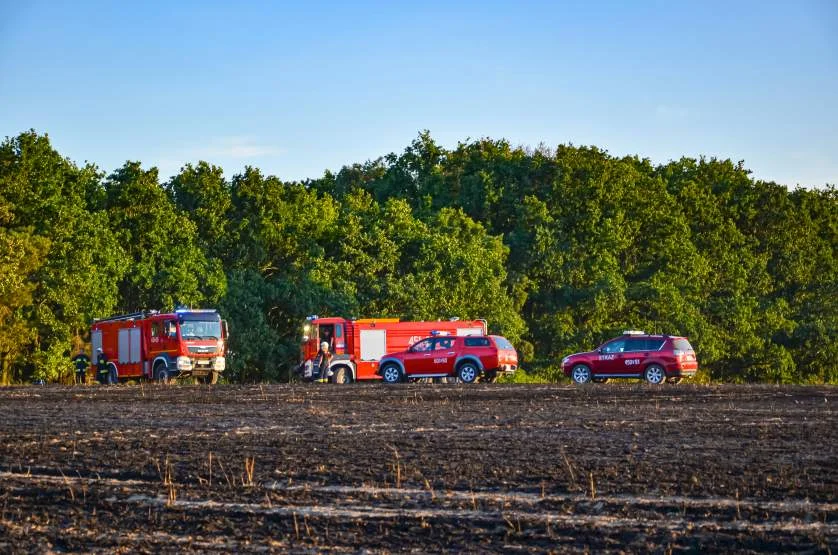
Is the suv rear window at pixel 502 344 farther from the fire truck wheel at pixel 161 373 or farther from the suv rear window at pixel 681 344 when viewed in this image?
the fire truck wheel at pixel 161 373

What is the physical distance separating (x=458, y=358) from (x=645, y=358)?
6.29 meters

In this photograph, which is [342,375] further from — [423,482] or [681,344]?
[423,482]

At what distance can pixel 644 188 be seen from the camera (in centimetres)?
7294

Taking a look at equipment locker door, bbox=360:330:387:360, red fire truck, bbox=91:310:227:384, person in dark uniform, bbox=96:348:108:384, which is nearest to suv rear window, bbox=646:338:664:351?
equipment locker door, bbox=360:330:387:360

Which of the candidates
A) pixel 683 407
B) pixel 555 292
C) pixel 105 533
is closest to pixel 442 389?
pixel 683 407

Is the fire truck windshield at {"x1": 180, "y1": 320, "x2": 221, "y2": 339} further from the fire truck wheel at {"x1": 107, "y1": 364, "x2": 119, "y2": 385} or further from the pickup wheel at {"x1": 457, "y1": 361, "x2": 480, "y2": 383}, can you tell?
the pickup wheel at {"x1": 457, "y1": 361, "x2": 480, "y2": 383}

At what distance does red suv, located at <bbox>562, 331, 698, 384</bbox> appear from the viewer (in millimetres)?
43969

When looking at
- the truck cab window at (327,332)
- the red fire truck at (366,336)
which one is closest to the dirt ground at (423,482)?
the red fire truck at (366,336)

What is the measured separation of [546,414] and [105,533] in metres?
14.2

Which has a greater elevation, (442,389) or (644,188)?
(644,188)

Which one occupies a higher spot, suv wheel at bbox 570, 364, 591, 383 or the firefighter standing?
the firefighter standing

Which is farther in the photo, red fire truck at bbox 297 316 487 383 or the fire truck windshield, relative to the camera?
red fire truck at bbox 297 316 487 383

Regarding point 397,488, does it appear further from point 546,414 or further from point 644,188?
point 644,188

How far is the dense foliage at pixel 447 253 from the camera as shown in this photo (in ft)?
188
